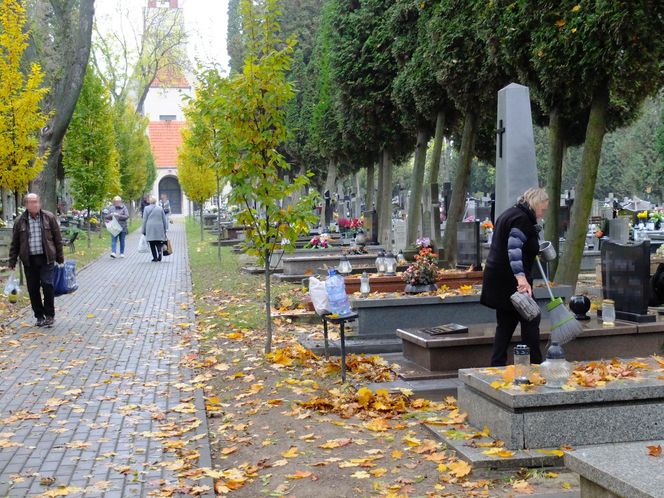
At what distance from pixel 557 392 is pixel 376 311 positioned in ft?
15.9

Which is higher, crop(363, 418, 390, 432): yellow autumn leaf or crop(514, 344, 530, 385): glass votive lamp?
crop(514, 344, 530, 385): glass votive lamp

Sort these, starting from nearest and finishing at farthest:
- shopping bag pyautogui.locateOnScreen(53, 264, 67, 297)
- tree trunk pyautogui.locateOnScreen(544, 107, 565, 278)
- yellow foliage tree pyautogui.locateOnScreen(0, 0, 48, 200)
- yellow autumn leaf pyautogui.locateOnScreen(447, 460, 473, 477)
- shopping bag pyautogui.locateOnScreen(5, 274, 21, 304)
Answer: yellow autumn leaf pyautogui.locateOnScreen(447, 460, 473, 477), shopping bag pyautogui.locateOnScreen(53, 264, 67, 297), shopping bag pyautogui.locateOnScreen(5, 274, 21, 304), tree trunk pyautogui.locateOnScreen(544, 107, 565, 278), yellow foliage tree pyautogui.locateOnScreen(0, 0, 48, 200)

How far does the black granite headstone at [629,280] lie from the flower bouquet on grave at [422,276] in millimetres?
2219

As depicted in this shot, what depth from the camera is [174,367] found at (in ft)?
33.1

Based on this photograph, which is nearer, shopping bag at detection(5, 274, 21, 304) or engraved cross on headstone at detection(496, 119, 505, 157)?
engraved cross on headstone at detection(496, 119, 505, 157)

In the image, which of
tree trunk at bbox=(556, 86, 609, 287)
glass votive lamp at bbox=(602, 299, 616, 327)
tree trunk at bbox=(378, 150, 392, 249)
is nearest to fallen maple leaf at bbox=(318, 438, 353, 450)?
glass votive lamp at bbox=(602, 299, 616, 327)

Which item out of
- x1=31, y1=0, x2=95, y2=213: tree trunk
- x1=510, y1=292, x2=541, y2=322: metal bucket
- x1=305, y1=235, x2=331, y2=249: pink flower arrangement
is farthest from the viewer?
x1=31, y1=0, x2=95, y2=213: tree trunk

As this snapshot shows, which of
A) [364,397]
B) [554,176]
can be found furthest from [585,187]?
[364,397]

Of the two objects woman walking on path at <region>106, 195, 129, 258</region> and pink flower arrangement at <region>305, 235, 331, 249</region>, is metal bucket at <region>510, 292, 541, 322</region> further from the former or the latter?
woman walking on path at <region>106, 195, 129, 258</region>

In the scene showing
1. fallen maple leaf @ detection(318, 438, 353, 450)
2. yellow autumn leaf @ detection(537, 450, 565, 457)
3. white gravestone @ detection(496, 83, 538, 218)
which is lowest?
fallen maple leaf @ detection(318, 438, 353, 450)

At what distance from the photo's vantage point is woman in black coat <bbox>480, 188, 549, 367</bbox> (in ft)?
24.9

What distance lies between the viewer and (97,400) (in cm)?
843

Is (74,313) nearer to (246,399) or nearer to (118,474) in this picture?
(246,399)

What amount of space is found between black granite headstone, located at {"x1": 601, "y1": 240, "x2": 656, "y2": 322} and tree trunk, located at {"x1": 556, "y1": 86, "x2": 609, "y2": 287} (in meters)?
3.78
